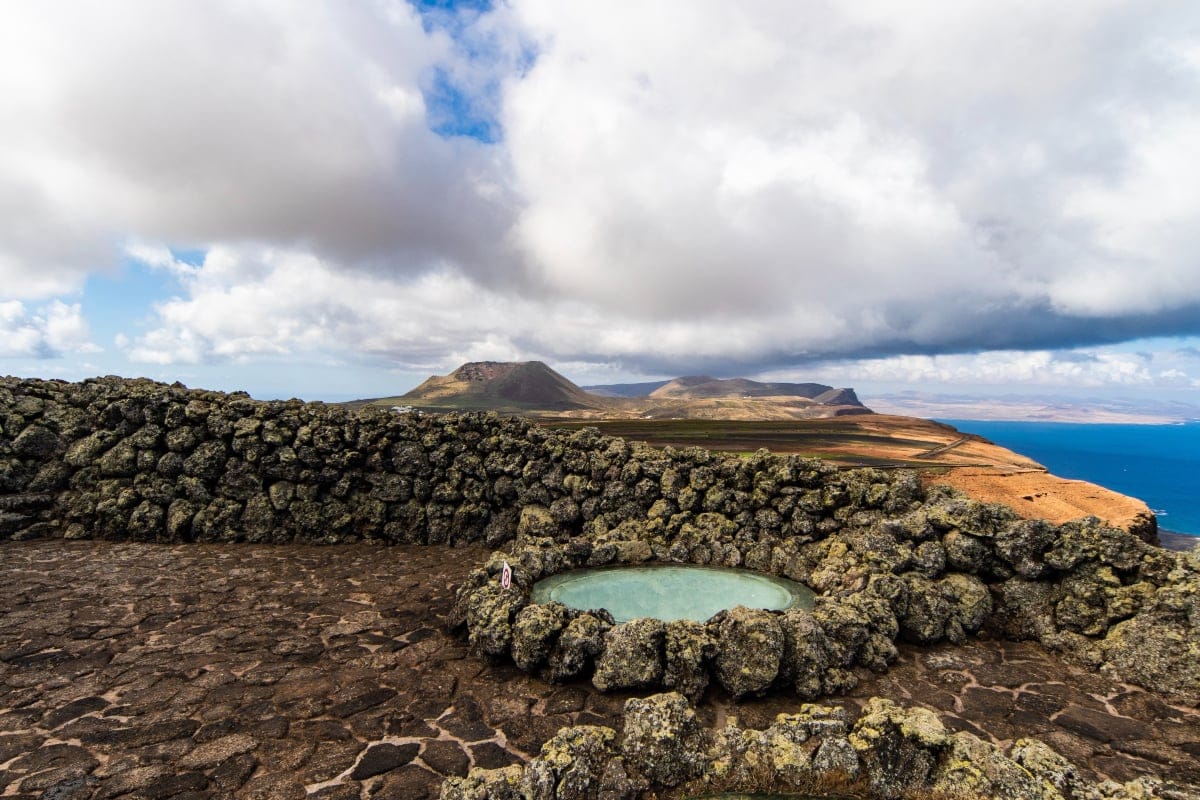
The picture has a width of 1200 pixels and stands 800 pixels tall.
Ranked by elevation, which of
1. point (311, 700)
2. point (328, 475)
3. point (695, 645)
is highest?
point (328, 475)

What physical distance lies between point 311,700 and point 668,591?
7.08 metres

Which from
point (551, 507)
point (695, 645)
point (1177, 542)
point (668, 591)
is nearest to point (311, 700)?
point (695, 645)

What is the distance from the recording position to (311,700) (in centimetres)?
829

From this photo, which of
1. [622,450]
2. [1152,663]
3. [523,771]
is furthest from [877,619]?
[622,450]

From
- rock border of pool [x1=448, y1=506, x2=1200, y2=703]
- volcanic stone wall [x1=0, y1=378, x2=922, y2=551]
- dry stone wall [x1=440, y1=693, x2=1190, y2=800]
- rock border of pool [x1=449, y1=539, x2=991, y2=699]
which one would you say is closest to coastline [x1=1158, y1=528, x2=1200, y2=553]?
rock border of pool [x1=448, y1=506, x2=1200, y2=703]

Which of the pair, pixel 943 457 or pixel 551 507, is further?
pixel 943 457

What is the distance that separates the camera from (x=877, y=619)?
10352 millimetres

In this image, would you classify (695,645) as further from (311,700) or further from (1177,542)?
(1177,542)

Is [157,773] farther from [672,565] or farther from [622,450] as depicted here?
[622,450]

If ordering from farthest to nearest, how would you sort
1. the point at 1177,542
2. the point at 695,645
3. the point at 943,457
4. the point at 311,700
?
the point at 943,457 → the point at 1177,542 → the point at 695,645 → the point at 311,700

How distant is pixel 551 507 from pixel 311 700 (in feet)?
31.1

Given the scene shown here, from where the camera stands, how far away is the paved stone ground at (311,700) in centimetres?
675

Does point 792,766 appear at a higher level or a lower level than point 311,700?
higher

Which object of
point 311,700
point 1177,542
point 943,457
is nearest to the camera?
point 311,700
